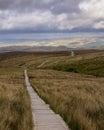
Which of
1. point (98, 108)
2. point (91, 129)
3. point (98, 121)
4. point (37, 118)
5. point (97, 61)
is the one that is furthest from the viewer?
point (97, 61)

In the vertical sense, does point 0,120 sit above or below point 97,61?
above

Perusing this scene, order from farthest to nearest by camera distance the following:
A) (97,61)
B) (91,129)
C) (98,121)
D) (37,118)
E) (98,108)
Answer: (97,61)
(98,108)
(37,118)
(98,121)
(91,129)

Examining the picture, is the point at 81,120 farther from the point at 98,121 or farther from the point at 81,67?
the point at 81,67

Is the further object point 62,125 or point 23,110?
point 23,110

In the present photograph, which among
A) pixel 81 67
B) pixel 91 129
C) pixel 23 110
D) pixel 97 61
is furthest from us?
pixel 97 61

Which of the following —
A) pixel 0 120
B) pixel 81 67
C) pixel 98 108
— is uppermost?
pixel 0 120

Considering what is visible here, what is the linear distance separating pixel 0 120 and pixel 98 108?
522 cm

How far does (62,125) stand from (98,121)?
1.22 m

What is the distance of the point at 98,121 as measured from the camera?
33.3 feet

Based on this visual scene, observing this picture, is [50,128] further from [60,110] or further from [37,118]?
[60,110]

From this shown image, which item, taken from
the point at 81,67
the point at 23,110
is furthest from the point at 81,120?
the point at 81,67

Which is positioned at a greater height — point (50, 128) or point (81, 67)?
point (50, 128)

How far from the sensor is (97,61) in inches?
3910

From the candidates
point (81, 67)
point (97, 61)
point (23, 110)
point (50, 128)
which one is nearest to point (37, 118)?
point (23, 110)
